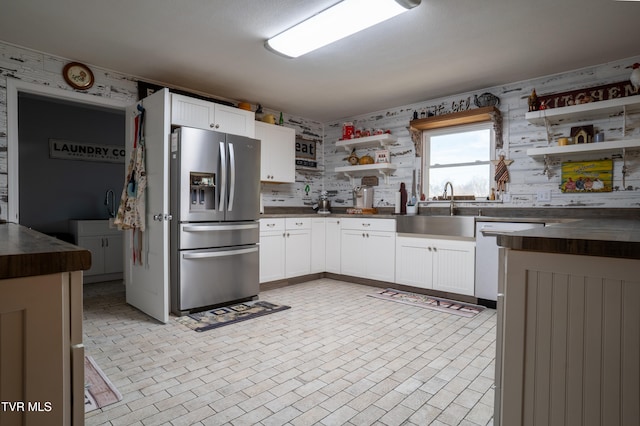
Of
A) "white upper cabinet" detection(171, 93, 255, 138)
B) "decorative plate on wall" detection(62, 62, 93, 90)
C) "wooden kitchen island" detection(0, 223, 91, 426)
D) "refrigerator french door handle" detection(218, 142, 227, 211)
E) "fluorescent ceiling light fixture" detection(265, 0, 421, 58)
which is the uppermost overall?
"fluorescent ceiling light fixture" detection(265, 0, 421, 58)

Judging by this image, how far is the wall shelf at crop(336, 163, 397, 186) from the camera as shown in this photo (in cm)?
473

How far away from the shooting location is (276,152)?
464 centimetres

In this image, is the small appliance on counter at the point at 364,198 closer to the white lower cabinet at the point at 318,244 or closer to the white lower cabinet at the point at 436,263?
the white lower cabinet at the point at 318,244

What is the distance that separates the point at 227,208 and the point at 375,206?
2.32m

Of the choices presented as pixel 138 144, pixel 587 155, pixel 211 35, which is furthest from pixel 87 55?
pixel 587 155

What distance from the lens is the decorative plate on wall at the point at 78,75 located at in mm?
3263

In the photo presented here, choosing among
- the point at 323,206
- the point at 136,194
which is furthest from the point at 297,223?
the point at 136,194

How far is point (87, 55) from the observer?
3.18m

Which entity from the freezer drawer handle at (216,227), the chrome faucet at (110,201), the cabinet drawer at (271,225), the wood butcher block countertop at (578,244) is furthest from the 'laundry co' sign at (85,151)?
the wood butcher block countertop at (578,244)

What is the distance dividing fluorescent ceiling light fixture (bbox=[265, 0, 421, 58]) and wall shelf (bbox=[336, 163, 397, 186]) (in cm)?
211

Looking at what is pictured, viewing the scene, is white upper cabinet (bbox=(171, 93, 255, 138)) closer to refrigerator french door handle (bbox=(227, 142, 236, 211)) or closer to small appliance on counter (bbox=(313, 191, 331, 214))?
refrigerator french door handle (bbox=(227, 142, 236, 211))

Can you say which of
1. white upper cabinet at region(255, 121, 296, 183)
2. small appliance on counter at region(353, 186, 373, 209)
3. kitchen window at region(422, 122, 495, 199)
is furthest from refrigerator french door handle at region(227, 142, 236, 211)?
kitchen window at region(422, 122, 495, 199)

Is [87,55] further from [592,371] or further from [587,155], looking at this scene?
[587,155]

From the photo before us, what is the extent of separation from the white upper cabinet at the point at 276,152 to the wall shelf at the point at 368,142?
76 cm
